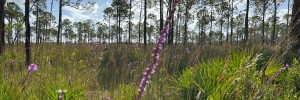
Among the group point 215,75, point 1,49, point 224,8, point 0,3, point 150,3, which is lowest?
point 215,75

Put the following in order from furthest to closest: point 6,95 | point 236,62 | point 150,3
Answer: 1. point 150,3
2. point 236,62
3. point 6,95

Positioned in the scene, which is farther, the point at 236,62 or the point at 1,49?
the point at 1,49

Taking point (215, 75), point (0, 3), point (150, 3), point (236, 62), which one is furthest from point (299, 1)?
point (150, 3)

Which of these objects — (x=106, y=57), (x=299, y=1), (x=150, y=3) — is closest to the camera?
(x=299, y=1)

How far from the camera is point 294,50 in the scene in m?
5.09

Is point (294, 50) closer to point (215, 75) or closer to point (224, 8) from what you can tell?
point (215, 75)

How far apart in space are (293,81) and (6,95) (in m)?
3.60

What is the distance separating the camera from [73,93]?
165cm

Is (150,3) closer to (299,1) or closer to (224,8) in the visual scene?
(299,1)

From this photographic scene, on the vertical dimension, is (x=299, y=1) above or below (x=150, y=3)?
below

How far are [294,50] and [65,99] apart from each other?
21.7 feet

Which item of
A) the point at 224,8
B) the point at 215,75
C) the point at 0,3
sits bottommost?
the point at 215,75

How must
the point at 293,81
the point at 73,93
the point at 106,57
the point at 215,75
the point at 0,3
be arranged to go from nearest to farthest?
the point at 73,93
the point at 215,75
the point at 293,81
the point at 0,3
the point at 106,57

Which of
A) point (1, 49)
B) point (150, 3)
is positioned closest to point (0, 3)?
point (1, 49)
